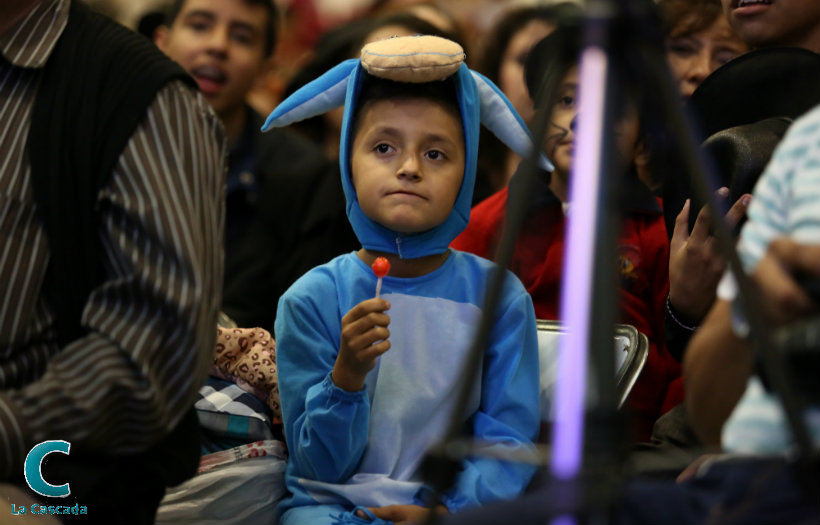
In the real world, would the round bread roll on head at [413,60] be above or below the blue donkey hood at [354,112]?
above

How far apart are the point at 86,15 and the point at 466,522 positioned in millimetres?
928

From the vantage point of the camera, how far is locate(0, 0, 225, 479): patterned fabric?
1.30 meters

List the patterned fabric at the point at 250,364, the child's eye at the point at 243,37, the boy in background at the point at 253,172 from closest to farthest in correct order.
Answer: the patterned fabric at the point at 250,364 < the boy in background at the point at 253,172 < the child's eye at the point at 243,37

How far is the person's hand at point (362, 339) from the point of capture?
1.55 m

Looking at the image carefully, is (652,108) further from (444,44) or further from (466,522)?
(466,522)

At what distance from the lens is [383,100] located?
1.75 m

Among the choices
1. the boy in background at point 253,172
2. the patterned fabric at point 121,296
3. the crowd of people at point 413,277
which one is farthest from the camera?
the boy in background at point 253,172

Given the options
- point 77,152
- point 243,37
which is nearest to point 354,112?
point 77,152

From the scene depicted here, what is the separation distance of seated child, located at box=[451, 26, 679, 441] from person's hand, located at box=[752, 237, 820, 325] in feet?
2.01

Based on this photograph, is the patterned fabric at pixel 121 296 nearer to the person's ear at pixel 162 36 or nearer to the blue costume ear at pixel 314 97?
the blue costume ear at pixel 314 97

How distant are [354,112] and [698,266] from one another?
609mm

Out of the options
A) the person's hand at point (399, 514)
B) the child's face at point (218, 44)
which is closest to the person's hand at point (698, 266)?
the person's hand at point (399, 514)

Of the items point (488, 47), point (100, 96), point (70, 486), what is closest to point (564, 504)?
point (70, 486)

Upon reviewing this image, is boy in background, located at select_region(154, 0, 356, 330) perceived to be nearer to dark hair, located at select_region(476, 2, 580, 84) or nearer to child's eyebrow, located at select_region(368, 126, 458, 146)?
dark hair, located at select_region(476, 2, 580, 84)
